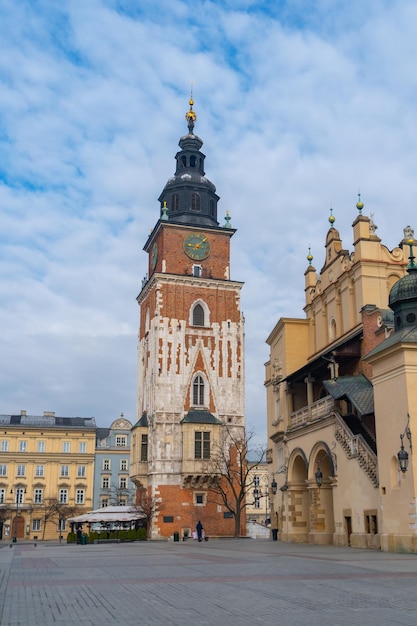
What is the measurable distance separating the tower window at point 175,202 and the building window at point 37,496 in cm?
4299

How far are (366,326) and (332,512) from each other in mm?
9095

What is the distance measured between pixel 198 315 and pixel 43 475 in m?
38.6

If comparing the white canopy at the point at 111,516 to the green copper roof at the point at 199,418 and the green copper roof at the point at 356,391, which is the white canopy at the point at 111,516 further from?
the green copper roof at the point at 356,391

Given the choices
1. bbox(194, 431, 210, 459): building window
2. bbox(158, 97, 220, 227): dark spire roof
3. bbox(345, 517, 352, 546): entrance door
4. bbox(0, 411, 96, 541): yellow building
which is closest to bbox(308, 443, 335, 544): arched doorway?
bbox(345, 517, 352, 546): entrance door

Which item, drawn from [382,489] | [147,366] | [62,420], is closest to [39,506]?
[62,420]

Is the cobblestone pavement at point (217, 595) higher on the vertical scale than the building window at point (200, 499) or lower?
lower

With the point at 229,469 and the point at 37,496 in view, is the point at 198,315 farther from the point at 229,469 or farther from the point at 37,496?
the point at 37,496

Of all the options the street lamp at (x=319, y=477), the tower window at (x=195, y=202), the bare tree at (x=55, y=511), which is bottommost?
the bare tree at (x=55, y=511)

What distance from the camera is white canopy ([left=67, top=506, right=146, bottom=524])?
1987 inches

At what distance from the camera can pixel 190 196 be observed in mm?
66625

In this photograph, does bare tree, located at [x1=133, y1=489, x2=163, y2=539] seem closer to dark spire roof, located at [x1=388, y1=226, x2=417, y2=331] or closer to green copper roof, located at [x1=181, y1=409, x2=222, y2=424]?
green copper roof, located at [x1=181, y1=409, x2=222, y2=424]

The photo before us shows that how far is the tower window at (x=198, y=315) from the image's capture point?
206 ft

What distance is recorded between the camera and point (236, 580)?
14.3 metres

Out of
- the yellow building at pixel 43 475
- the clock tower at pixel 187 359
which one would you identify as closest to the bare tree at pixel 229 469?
the clock tower at pixel 187 359
